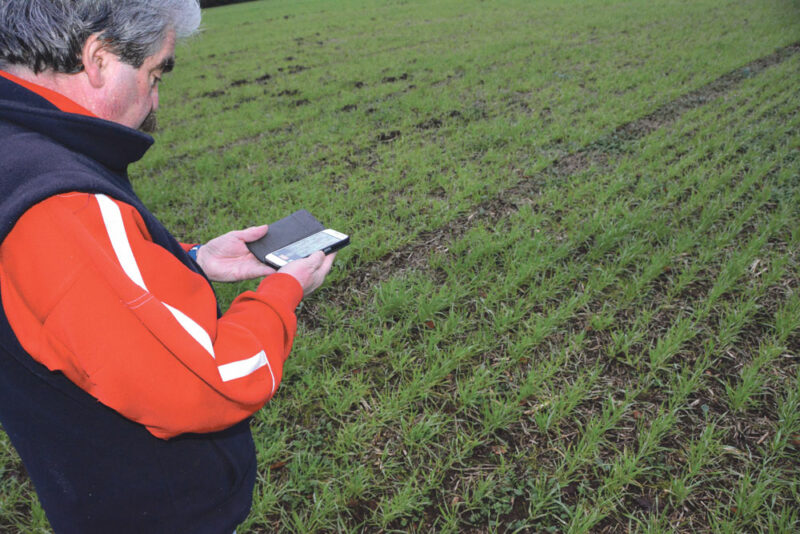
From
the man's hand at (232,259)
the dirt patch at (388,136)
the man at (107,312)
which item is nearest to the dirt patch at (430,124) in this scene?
the dirt patch at (388,136)

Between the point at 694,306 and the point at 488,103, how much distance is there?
213 inches

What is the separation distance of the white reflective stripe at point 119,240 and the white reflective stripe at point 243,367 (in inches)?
8.7

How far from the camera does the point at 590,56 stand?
10.1 meters

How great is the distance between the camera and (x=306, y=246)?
200 centimetres

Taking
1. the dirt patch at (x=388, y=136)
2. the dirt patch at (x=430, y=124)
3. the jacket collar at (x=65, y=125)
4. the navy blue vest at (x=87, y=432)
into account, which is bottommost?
the dirt patch at (x=388, y=136)

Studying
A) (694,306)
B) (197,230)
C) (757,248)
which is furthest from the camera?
(197,230)

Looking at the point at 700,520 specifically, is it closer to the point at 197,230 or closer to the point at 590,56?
the point at 197,230

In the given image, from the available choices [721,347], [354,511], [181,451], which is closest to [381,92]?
[721,347]

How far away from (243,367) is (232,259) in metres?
1.06

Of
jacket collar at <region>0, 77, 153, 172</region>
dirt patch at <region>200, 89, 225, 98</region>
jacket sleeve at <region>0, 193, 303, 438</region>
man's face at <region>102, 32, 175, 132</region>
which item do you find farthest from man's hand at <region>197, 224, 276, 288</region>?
dirt patch at <region>200, 89, 225, 98</region>

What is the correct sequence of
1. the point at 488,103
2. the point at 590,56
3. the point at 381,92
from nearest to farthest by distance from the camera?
the point at 488,103 → the point at 381,92 → the point at 590,56

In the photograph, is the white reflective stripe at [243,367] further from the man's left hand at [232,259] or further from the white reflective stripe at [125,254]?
the man's left hand at [232,259]

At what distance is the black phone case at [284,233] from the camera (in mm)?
→ 1947

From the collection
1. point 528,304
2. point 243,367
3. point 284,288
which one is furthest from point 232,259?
point 528,304
